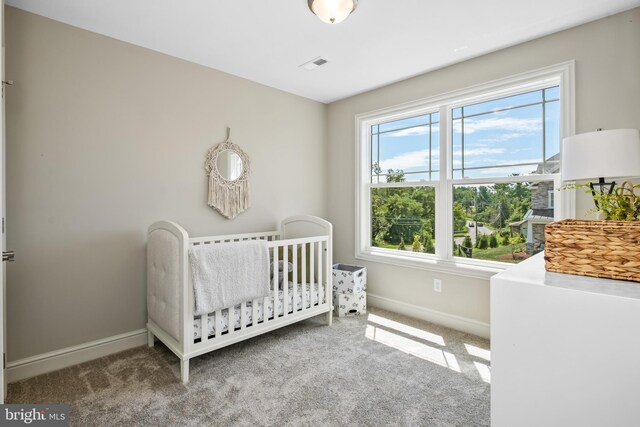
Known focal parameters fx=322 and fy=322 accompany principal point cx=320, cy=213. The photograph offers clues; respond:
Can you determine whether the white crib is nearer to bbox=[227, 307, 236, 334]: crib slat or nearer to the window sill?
bbox=[227, 307, 236, 334]: crib slat

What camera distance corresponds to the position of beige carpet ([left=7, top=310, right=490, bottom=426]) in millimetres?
1650

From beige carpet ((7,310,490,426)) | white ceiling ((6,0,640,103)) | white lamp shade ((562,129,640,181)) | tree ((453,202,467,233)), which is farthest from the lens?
tree ((453,202,467,233))

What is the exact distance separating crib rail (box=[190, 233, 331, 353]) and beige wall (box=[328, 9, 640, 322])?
2.50 ft

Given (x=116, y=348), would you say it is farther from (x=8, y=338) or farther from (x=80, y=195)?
(x=80, y=195)

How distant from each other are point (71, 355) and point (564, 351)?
2719mm

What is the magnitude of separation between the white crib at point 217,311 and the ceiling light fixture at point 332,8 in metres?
1.53

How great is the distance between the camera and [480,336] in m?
2.62

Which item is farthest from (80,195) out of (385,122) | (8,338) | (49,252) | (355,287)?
(385,122)

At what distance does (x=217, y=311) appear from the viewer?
211 cm

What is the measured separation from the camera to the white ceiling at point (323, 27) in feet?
6.35

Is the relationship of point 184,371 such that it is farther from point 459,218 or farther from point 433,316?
point 459,218

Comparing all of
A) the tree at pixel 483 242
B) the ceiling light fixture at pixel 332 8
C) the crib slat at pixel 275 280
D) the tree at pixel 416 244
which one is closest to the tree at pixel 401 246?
the tree at pixel 416 244

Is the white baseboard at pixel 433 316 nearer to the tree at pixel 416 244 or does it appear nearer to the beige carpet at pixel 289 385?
the beige carpet at pixel 289 385

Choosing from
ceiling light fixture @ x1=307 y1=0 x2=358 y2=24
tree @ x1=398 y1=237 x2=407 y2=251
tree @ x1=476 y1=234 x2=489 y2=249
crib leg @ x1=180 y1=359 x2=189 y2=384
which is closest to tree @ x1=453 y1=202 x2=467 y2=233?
tree @ x1=476 y1=234 x2=489 y2=249
